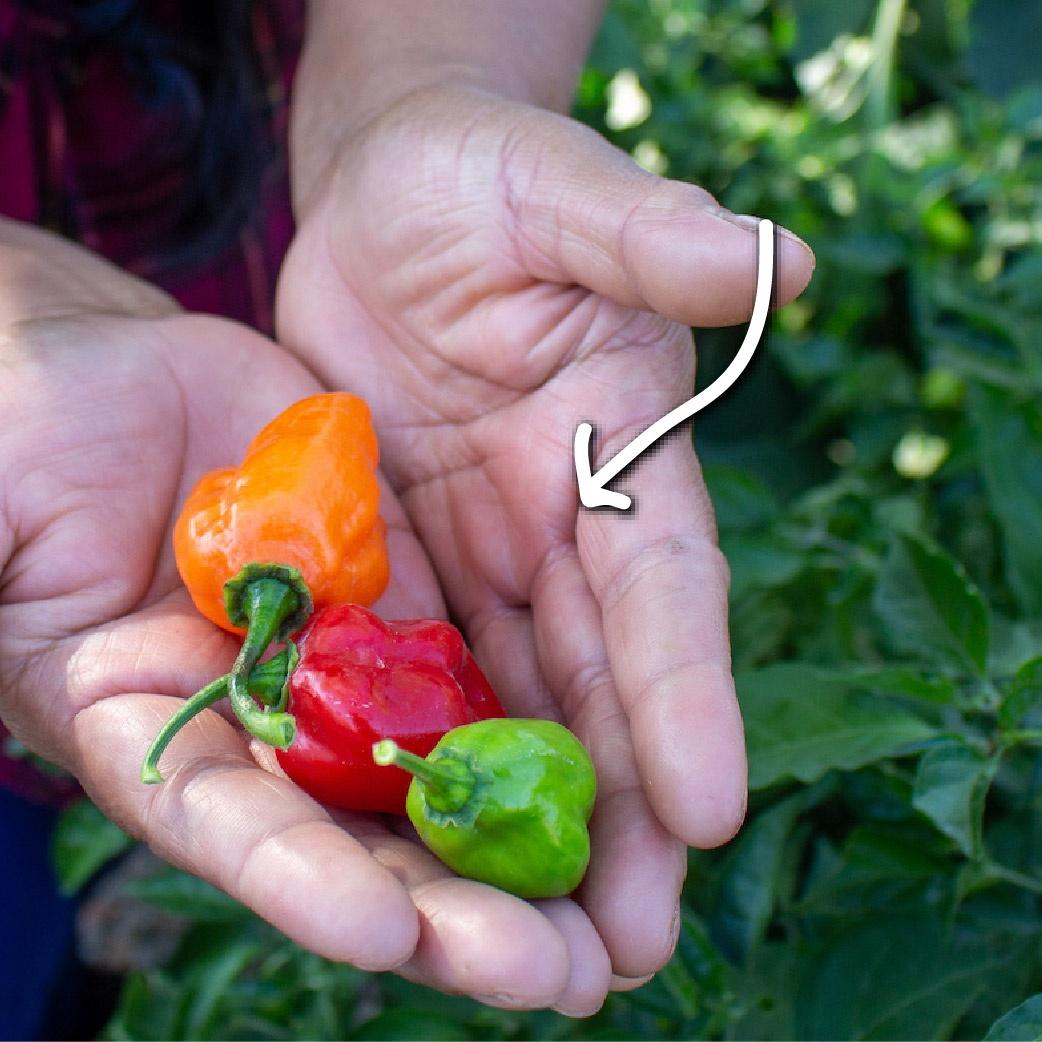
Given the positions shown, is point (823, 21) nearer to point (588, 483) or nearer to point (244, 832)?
point (588, 483)

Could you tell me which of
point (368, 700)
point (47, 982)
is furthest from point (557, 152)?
point (47, 982)

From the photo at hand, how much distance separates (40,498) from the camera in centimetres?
240

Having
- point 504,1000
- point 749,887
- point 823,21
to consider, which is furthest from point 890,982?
point 823,21

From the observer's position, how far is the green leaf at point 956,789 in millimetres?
1970

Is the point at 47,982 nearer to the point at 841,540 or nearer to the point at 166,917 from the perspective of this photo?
the point at 166,917

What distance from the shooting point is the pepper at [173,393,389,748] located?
235 cm

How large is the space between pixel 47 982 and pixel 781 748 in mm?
2615

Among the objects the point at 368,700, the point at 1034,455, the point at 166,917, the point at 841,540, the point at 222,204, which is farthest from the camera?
the point at 166,917

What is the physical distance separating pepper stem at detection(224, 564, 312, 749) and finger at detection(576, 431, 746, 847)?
1.81ft

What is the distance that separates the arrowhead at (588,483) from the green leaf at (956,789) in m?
0.68

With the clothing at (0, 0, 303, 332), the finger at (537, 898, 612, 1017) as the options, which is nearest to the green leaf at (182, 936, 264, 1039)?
the finger at (537, 898, 612, 1017)

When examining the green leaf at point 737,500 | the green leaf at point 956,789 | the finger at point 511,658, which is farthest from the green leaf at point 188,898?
the green leaf at point 956,789

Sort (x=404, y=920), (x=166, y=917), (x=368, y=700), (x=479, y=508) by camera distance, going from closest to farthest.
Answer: (x=404, y=920) < (x=368, y=700) < (x=479, y=508) < (x=166, y=917)

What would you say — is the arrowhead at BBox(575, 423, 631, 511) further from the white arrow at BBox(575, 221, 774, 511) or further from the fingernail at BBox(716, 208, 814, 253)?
the fingernail at BBox(716, 208, 814, 253)
